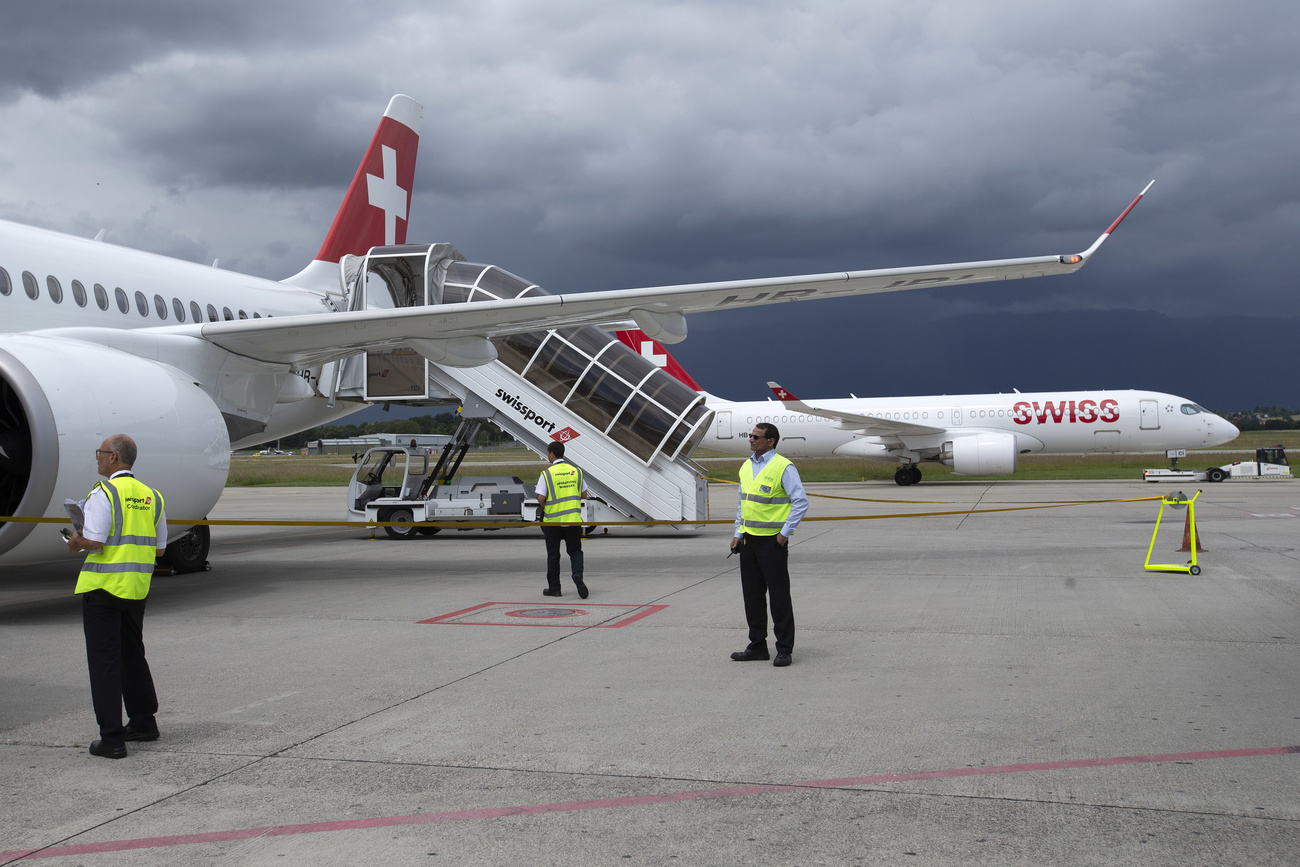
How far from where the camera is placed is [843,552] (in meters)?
14.3

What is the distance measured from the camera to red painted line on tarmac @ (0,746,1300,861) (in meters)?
3.74

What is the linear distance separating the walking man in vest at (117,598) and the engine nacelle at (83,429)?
2.52m

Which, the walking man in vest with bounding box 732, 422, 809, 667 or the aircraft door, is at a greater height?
the aircraft door

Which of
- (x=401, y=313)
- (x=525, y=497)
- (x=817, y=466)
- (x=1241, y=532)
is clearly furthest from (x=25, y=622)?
(x=817, y=466)

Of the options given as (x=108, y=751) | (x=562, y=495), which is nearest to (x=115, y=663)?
(x=108, y=751)

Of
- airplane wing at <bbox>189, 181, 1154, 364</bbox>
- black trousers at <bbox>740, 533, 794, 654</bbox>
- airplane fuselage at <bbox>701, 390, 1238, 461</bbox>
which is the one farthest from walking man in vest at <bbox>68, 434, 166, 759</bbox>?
airplane fuselage at <bbox>701, 390, 1238, 461</bbox>

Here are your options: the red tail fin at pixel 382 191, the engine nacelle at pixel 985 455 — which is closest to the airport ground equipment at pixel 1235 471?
the engine nacelle at pixel 985 455

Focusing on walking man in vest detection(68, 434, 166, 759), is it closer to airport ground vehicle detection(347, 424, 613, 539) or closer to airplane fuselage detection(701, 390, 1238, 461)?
airport ground vehicle detection(347, 424, 613, 539)

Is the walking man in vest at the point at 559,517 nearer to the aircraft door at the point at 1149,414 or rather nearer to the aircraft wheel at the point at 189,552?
the aircraft wheel at the point at 189,552

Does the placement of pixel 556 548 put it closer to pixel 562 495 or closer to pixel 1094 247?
pixel 562 495

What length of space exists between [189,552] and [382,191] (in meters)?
8.51

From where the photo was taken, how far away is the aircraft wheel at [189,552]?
12.2 m

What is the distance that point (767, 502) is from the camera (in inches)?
283

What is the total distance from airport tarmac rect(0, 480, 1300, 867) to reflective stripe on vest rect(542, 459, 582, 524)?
0.90m
